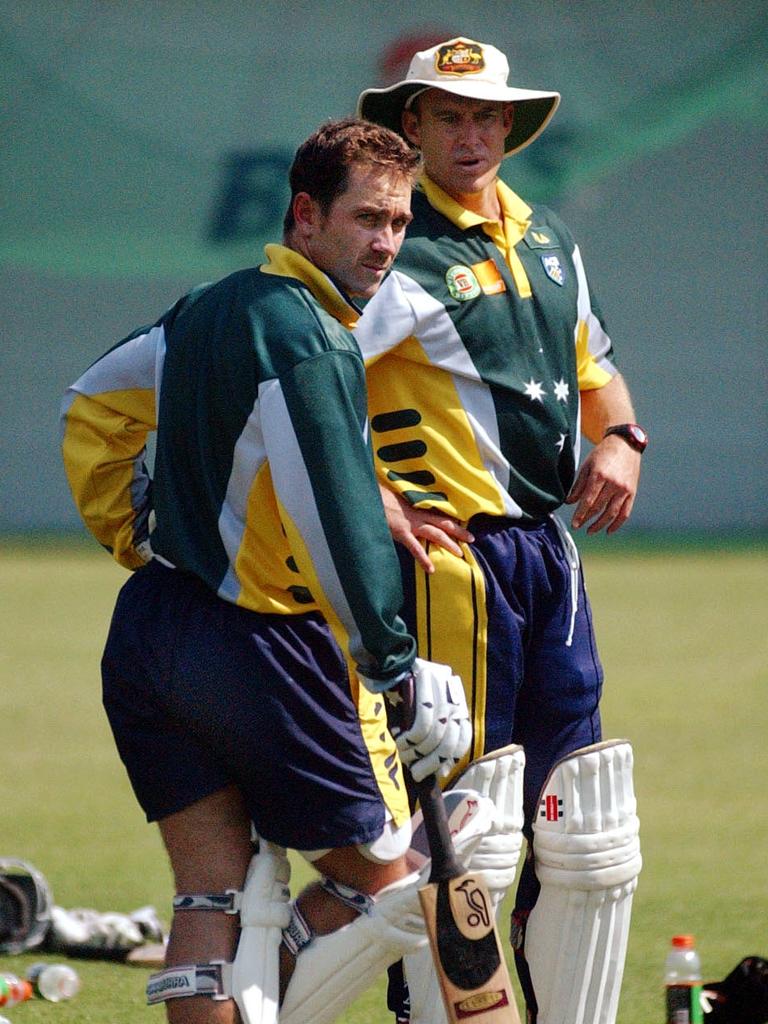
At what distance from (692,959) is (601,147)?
14.2 metres

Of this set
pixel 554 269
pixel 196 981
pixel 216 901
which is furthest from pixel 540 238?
pixel 196 981

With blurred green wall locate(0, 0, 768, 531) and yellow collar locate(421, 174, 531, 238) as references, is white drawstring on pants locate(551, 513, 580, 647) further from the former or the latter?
blurred green wall locate(0, 0, 768, 531)

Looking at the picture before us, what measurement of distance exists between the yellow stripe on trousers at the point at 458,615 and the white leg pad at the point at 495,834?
0.39 ft

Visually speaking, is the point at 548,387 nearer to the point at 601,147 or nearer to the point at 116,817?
the point at 116,817

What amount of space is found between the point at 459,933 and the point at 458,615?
2.61 feet

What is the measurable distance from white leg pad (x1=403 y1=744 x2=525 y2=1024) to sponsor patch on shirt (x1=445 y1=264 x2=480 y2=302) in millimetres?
911

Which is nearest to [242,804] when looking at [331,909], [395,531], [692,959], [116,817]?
[331,909]

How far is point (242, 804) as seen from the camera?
3324 millimetres

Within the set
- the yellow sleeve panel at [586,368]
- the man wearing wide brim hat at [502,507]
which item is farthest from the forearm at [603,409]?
the man wearing wide brim hat at [502,507]

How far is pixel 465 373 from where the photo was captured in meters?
3.78

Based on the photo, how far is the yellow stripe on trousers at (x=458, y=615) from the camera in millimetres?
3768

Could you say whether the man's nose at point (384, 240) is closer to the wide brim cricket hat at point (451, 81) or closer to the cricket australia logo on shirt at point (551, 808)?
the wide brim cricket hat at point (451, 81)

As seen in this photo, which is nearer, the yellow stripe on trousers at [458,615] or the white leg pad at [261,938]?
the white leg pad at [261,938]

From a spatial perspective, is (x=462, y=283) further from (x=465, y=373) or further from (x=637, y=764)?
(x=637, y=764)
